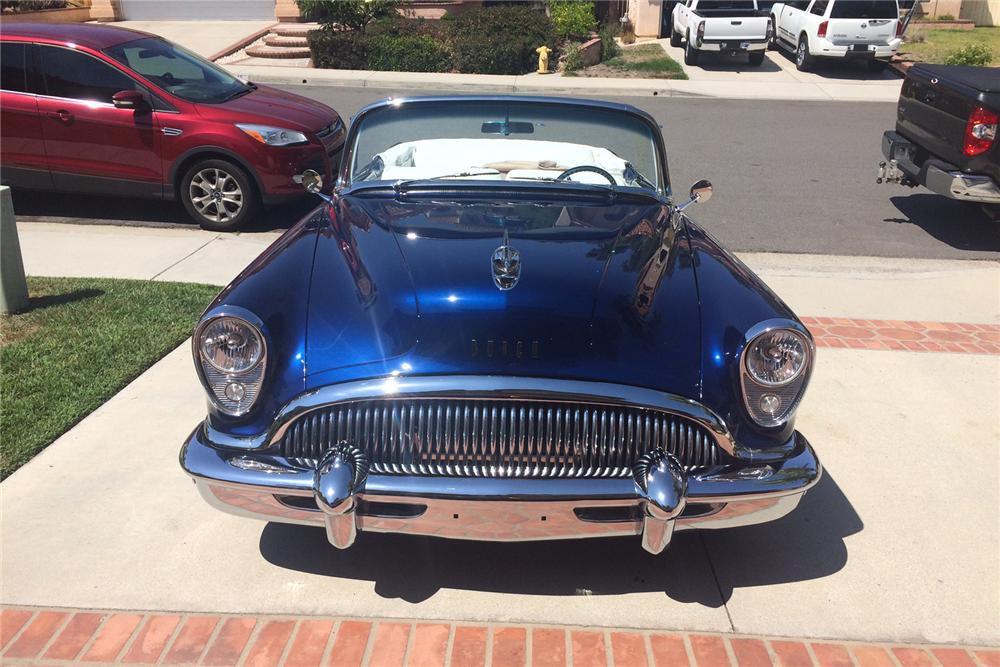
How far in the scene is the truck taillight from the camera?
689 centimetres

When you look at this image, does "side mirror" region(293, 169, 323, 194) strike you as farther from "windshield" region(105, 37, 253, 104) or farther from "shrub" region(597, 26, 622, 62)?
"shrub" region(597, 26, 622, 62)

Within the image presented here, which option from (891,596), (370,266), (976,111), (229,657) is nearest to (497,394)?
(370,266)

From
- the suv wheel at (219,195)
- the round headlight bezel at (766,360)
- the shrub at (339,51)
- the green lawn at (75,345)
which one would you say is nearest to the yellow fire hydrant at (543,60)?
the shrub at (339,51)

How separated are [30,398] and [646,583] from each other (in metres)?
3.14

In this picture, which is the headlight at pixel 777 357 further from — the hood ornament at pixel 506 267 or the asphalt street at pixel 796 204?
the asphalt street at pixel 796 204

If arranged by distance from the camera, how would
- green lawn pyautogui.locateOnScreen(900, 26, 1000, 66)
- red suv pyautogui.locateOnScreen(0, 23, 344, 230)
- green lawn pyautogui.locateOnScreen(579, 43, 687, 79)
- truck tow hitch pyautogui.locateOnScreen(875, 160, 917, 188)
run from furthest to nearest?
1. green lawn pyautogui.locateOnScreen(900, 26, 1000, 66)
2. green lawn pyautogui.locateOnScreen(579, 43, 687, 79)
3. truck tow hitch pyautogui.locateOnScreen(875, 160, 917, 188)
4. red suv pyautogui.locateOnScreen(0, 23, 344, 230)

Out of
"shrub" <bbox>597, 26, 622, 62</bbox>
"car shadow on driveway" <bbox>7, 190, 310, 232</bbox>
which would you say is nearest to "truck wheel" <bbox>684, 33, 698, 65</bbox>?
"shrub" <bbox>597, 26, 622, 62</bbox>

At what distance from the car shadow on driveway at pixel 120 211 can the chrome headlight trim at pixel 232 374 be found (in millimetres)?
4847

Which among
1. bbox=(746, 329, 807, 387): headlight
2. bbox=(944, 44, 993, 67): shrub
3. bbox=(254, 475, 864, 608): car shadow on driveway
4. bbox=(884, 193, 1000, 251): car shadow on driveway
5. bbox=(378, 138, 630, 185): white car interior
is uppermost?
bbox=(378, 138, 630, 185): white car interior

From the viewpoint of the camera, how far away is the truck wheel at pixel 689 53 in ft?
62.8

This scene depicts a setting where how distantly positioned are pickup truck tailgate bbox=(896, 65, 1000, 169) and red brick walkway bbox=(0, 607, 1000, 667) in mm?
5305

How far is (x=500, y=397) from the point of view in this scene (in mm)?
2793

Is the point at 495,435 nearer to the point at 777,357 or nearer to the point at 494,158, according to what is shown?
the point at 777,357

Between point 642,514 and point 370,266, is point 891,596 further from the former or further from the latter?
point 370,266
